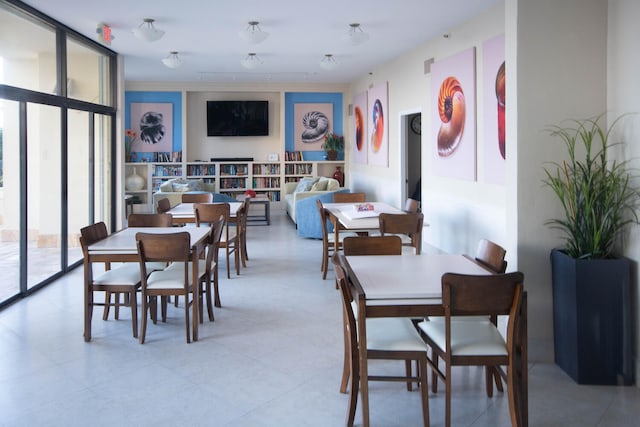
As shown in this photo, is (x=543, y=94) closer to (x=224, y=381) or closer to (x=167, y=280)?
(x=224, y=381)

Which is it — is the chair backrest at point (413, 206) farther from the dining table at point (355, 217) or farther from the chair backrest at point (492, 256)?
the chair backrest at point (492, 256)

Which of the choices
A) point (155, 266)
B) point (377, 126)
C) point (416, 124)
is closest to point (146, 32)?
point (155, 266)

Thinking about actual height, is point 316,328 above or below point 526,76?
below

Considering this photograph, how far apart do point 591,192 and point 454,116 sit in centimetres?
369

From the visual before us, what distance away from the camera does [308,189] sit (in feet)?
Answer: 36.7

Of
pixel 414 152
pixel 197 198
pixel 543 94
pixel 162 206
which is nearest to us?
pixel 543 94

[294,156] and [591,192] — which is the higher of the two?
[294,156]

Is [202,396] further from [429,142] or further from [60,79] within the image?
[429,142]

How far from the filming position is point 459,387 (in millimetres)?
3381

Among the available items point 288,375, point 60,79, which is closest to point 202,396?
point 288,375

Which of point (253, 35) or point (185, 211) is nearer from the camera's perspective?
point (253, 35)

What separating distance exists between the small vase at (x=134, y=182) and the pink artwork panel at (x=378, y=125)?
4980 millimetres

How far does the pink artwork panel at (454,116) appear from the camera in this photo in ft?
21.4

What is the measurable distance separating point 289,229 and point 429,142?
3320 mm
